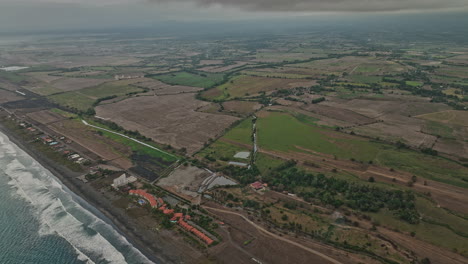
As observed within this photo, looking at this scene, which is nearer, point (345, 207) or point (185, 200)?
point (345, 207)

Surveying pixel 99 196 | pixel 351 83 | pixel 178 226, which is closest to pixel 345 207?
pixel 178 226

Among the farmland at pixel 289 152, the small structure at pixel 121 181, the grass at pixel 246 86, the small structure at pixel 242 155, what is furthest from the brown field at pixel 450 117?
the small structure at pixel 121 181

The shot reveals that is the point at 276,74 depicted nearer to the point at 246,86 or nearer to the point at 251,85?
the point at 251,85

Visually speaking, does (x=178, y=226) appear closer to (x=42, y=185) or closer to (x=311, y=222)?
(x=311, y=222)

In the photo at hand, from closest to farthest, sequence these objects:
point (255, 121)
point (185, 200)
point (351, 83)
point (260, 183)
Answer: point (185, 200)
point (260, 183)
point (255, 121)
point (351, 83)

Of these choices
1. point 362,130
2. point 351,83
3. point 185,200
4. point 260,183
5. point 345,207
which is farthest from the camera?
point 351,83

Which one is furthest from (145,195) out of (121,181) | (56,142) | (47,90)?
(47,90)

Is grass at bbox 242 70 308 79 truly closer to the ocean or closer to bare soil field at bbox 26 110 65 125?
bare soil field at bbox 26 110 65 125
